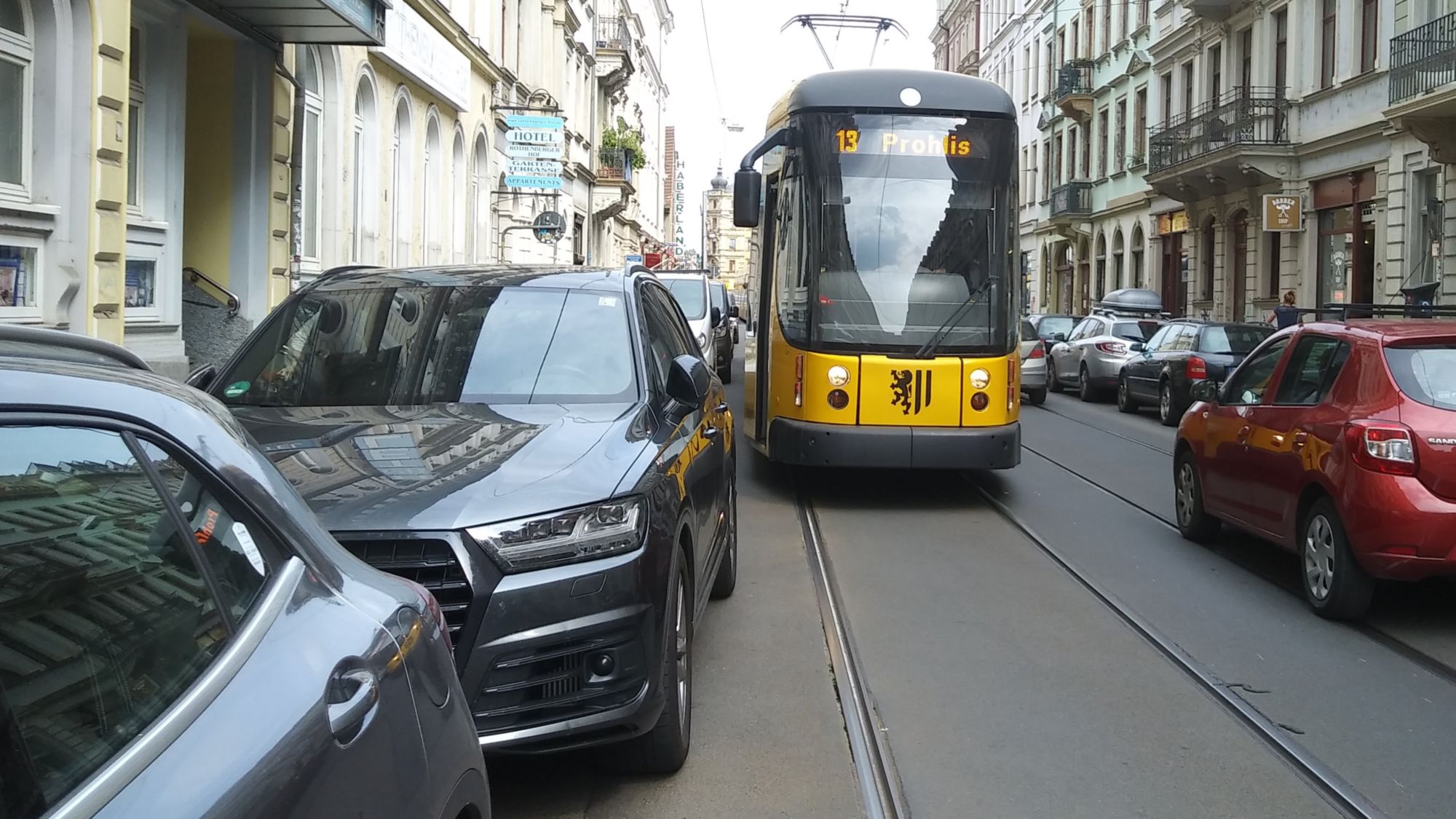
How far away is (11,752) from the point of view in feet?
4.68

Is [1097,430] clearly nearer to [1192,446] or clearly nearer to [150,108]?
[1192,446]

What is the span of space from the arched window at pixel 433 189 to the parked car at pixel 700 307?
398 cm

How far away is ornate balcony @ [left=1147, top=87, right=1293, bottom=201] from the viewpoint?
93.0 ft

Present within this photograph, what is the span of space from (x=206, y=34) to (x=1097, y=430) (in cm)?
1141

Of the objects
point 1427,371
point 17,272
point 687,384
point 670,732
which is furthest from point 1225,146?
point 670,732

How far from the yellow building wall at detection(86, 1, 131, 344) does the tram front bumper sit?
18.3 ft

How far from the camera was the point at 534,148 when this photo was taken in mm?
24562

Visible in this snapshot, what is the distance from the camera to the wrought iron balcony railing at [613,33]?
44219 millimetres

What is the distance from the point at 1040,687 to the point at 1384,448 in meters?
2.28

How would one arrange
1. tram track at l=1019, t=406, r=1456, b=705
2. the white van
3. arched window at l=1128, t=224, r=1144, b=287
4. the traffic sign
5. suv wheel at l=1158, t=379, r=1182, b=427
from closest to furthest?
tram track at l=1019, t=406, r=1456, b=705 → suv wheel at l=1158, t=379, r=1182, b=427 → the white van → the traffic sign → arched window at l=1128, t=224, r=1144, b=287

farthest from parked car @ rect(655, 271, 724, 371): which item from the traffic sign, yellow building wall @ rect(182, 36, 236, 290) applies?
yellow building wall @ rect(182, 36, 236, 290)

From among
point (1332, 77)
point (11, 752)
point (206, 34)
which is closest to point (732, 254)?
point (1332, 77)

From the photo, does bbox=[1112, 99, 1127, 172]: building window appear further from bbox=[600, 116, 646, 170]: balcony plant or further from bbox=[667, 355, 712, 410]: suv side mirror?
bbox=[667, 355, 712, 410]: suv side mirror

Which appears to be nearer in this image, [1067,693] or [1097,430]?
[1067,693]
